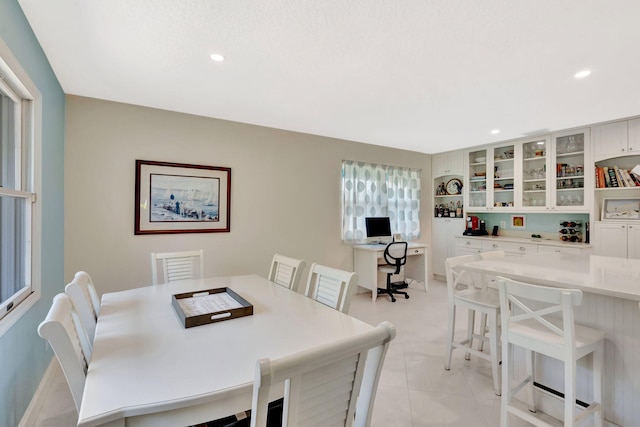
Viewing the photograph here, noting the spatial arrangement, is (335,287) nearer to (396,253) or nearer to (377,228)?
(396,253)

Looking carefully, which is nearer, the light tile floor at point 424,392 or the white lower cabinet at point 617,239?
the light tile floor at point 424,392

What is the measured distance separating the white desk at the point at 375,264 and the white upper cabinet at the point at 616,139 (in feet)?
8.25

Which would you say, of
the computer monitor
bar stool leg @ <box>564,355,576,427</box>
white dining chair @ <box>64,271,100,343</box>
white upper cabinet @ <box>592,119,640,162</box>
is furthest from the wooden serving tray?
white upper cabinet @ <box>592,119,640,162</box>

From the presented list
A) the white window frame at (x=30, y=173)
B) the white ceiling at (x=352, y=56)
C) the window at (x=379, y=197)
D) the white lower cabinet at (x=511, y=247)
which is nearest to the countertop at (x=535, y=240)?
the white lower cabinet at (x=511, y=247)

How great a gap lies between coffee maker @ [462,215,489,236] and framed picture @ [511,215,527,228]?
429mm

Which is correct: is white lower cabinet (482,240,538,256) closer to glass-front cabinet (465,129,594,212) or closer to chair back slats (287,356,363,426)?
glass-front cabinet (465,129,594,212)

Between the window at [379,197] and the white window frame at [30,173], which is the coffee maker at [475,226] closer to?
the window at [379,197]

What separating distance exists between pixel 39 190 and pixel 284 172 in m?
2.50

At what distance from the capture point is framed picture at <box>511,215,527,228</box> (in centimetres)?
477

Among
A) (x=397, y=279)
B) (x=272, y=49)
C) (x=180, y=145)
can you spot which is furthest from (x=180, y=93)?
(x=397, y=279)

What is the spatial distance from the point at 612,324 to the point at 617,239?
8.74ft

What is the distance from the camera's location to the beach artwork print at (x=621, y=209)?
3559mm

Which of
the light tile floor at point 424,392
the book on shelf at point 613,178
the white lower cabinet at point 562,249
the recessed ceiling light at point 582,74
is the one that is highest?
the recessed ceiling light at point 582,74

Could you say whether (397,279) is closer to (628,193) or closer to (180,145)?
(628,193)
